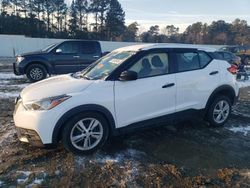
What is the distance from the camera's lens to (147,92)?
15.9 ft

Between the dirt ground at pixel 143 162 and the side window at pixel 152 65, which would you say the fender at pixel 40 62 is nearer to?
the dirt ground at pixel 143 162

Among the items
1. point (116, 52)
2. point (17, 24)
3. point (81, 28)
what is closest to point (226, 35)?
point (81, 28)

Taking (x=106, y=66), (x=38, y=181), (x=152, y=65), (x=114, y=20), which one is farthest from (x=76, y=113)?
(x=114, y=20)

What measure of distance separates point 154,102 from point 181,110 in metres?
0.71

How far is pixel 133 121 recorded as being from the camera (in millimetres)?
4809

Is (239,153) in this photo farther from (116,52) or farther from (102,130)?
(116,52)

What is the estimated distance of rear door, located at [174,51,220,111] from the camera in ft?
17.4

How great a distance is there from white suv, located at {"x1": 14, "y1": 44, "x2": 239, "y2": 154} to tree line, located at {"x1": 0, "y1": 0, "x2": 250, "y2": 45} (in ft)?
156

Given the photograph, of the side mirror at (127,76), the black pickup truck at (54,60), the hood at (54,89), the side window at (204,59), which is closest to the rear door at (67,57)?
the black pickup truck at (54,60)

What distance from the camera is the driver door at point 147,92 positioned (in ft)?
15.3

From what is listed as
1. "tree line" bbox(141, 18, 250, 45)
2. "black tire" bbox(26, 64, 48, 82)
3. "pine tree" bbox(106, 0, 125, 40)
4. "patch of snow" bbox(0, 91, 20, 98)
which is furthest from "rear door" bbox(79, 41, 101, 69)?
"tree line" bbox(141, 18, 250, 45)

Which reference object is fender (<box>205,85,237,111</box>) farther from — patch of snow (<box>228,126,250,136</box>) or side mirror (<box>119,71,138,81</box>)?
side mirror (<box>119,71,138,81</box>)

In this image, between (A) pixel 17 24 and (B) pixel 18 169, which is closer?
(B) pixel 18 169

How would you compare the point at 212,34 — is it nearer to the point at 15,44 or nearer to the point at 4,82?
the point at 15,44
